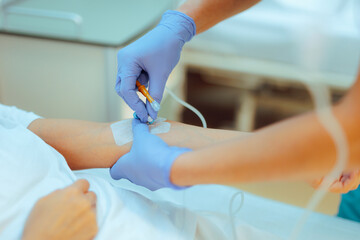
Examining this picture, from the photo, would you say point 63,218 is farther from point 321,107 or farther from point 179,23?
point 179,23

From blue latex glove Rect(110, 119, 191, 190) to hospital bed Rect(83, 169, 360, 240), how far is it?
90 mm

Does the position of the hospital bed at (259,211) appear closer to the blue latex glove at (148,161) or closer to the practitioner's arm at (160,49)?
the blue latex glove at (148,161)

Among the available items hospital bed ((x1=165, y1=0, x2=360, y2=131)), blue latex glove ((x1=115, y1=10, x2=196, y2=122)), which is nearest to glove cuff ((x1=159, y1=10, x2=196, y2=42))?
blue latex glove ((x1=115, y1=10, x2=196, y2=122))

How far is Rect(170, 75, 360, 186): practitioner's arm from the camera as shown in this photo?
528 mm

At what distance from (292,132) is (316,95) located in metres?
0.08

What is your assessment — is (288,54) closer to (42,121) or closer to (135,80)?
(135,80)

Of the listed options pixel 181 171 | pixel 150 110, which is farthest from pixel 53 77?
pixel 181 171

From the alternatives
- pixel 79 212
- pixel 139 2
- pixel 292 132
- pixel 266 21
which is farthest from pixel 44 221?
pixel 266 21

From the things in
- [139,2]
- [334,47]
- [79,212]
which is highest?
[139,2]

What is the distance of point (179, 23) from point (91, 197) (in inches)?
22.9

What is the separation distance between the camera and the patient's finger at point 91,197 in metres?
Result: 0.74

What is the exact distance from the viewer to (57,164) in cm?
82

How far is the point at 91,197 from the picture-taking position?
0.76m

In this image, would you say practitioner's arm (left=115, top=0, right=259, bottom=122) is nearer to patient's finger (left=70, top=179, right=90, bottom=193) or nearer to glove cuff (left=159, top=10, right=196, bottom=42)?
glove cuff (left=159, top=10, right=196, bottom=42)
